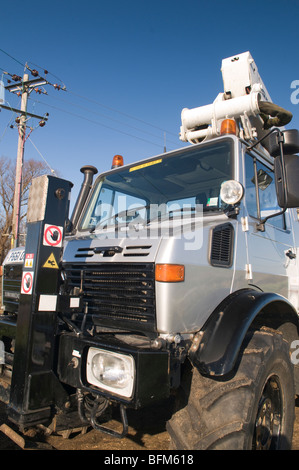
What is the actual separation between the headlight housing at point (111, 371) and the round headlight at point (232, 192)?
1.40 metres

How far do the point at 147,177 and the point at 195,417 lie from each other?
2.29 metres

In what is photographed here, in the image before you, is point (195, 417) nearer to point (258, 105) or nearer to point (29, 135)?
point (258, 105)

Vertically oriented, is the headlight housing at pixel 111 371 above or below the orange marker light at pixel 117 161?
below

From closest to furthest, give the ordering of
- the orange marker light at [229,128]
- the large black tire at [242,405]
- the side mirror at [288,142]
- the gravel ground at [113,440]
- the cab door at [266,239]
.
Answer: the large black tire at [242,405] < the side mirror at [288,142] < the gravel ground at [113,440] < the cab door at [266,239] < the orange marker light at [229,128]

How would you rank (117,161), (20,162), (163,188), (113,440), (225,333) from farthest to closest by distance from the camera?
(20,162), (117,161), (163,188), (113,440), (225,333)

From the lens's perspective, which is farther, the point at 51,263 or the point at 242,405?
the point at 51,263

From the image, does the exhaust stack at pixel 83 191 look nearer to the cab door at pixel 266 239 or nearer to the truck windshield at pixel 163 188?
the truck windshield at pixel 163 188

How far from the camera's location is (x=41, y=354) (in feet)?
7.61

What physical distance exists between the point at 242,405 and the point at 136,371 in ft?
2.36

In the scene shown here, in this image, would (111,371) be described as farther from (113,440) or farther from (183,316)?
(113,440)

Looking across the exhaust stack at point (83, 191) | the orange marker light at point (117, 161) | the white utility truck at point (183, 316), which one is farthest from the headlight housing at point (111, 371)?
the orange marker light at point (117, 161)

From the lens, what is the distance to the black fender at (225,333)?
2.11m

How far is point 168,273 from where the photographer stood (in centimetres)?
218

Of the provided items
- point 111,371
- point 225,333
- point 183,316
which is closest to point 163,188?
point 183,316
